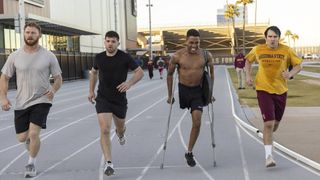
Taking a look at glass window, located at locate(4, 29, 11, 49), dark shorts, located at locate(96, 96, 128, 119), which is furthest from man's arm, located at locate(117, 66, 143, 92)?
glass window, located at locate(4, 29, 11, 49)

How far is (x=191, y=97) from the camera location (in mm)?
8008

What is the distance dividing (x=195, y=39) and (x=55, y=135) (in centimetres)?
489

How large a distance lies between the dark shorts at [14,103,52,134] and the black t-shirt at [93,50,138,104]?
80 cm

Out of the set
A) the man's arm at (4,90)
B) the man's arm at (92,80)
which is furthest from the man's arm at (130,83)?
the man's arm at (4,90)

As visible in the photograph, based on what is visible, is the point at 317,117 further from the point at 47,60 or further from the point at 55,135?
the point at 47,60

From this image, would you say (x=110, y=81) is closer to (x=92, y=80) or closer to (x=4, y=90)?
(x=92, y=80)

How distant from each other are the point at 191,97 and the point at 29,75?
2253 mm

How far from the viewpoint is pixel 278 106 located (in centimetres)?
799

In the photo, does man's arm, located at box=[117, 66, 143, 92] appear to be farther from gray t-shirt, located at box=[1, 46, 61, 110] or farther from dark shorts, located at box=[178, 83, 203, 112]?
gray t-shirt, located at box=[1, 46, 61, 110]

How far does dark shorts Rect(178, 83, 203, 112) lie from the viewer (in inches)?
313

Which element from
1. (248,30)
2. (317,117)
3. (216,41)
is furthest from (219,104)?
(216,41)

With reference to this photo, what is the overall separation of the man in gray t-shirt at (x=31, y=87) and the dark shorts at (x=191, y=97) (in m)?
1.83

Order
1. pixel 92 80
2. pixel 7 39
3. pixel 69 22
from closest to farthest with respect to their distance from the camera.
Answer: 1. pixel 92 80
2. pixel 7 39
3. pixel 69 22

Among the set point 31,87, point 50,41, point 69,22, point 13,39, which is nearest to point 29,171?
point 31,87
